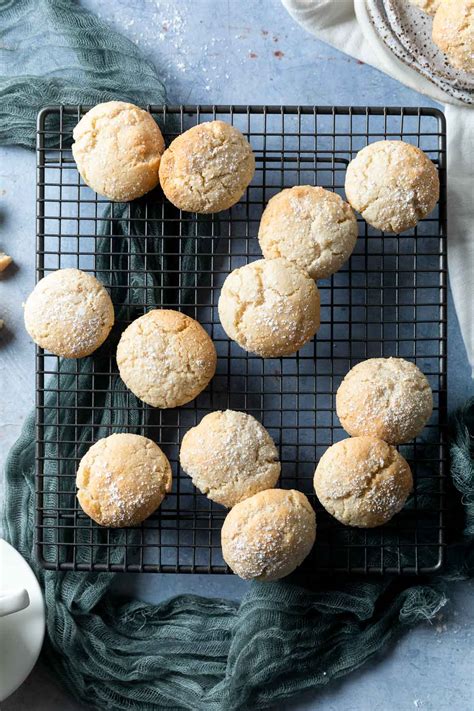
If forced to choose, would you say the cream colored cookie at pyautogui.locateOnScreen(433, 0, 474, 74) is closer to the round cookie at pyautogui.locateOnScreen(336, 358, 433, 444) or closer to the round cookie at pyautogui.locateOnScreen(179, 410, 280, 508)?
the round cookie at pyautogui.locateOnScreen(336, 358, 433, 444)

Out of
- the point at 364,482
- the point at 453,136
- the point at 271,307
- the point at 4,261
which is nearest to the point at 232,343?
the point at 271,307

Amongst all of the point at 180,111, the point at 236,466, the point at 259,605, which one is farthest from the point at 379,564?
the point at 180,111

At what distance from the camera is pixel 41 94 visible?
2.35 meters

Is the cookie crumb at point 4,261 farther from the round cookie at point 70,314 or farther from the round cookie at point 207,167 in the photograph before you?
the round cookie at point 207,167

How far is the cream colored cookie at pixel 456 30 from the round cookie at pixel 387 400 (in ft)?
2.59

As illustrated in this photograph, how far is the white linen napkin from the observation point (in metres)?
2.35

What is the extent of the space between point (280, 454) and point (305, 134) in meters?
0.84

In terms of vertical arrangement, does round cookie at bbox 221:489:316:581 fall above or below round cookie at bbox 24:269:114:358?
below

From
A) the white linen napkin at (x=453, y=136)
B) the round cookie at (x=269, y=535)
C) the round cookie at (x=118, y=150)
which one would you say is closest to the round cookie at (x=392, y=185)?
the white linen napkin at (x=453, y=136)

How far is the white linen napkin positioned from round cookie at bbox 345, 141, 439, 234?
0.21 metres

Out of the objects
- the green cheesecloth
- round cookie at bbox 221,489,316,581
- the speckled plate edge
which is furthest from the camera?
the speckled plate edge

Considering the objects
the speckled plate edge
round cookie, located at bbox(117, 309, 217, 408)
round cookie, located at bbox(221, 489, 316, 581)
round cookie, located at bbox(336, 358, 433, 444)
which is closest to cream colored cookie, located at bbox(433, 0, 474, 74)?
the speckled plate edge

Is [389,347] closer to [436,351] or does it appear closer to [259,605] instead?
[436,351]

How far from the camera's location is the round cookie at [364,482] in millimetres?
2080
